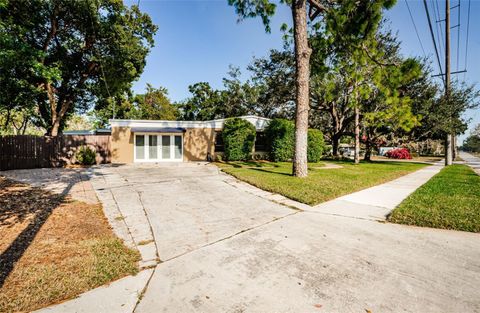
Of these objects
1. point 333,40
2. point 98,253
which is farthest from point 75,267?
point 333,40

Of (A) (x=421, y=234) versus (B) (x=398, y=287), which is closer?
(B) (x=398, y=287)

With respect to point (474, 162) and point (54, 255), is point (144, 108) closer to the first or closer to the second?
point (54, 255)

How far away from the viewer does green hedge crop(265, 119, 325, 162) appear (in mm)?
16691

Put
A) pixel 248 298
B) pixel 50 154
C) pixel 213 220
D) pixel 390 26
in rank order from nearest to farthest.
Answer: pixel 248 298 → pixel 213 220 → pixel 50 154 → pixel 390 26

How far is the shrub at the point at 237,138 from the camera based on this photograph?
15727mm

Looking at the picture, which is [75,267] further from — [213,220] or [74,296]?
[213,220]

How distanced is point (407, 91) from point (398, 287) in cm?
2072

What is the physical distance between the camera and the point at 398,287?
240 cm

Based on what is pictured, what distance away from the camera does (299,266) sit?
9.20ft

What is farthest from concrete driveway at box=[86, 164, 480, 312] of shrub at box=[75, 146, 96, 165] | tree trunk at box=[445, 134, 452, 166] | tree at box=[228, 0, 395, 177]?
tree trunk at box=[445, 134, 452, 166]

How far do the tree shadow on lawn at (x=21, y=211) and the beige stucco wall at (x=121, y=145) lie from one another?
22.8 feet

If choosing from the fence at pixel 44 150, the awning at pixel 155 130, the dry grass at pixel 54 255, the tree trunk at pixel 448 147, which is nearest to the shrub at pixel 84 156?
the fence at pixel 44 150

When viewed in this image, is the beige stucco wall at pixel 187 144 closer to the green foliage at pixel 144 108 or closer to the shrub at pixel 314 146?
the shrub at pixel 314 146

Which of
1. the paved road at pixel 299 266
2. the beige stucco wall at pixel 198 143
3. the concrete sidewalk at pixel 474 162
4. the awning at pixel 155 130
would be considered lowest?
the paved road at pixel 299 266
